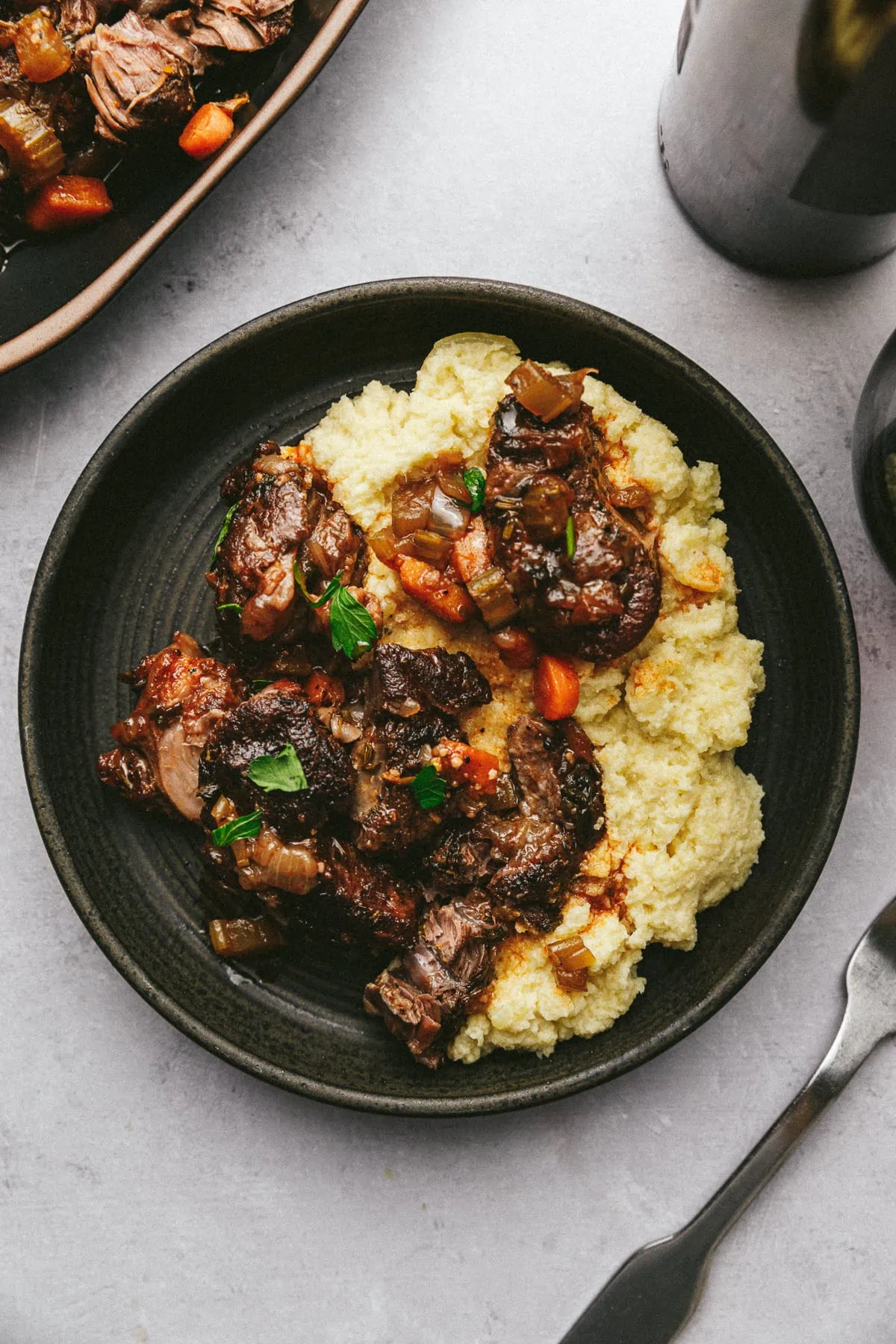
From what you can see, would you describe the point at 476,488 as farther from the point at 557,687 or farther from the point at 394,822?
the point at 394,822

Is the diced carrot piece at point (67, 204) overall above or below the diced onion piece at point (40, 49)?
below

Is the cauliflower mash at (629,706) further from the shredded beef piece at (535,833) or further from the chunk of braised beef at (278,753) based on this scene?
the chunk of braised beef at (278,753)

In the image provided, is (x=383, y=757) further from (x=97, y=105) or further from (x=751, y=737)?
(x=97, y=105)

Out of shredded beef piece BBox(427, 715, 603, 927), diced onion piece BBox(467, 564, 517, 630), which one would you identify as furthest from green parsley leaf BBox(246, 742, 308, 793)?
diced onion piece BBox(467, 564, 517, 630)

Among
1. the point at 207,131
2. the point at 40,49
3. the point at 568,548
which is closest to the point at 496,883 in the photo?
the point at 568,548

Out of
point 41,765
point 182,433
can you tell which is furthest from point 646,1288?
point 182,433

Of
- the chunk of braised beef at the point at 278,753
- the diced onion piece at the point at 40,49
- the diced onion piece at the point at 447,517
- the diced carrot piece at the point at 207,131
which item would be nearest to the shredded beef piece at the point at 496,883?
the chunk of braised beef at the point at 278,753

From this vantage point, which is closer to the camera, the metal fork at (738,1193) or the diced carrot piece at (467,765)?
the diced carrot piece at (467,765)
